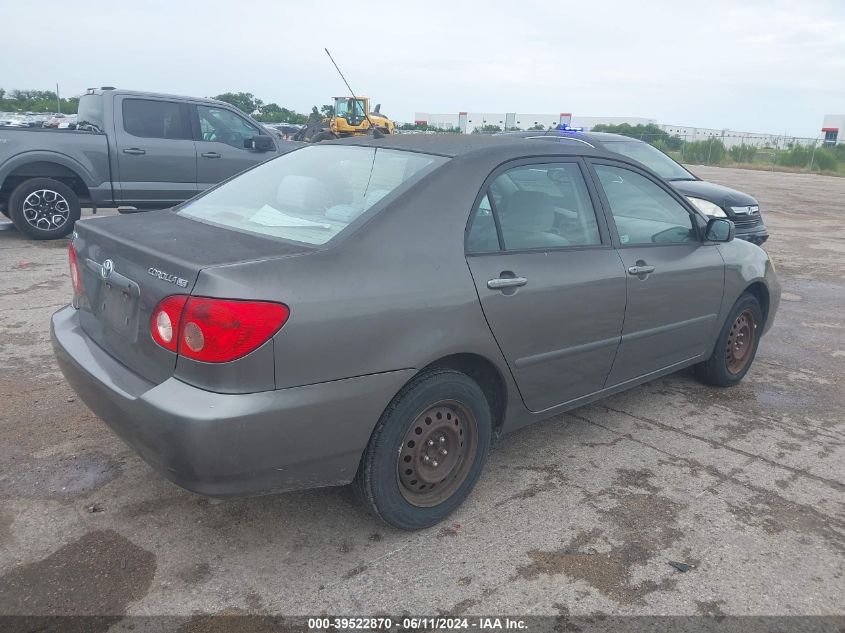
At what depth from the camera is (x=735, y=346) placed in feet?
15.6

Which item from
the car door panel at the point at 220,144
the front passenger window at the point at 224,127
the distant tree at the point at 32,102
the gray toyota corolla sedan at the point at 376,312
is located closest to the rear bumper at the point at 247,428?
the gray toyota corolla sedan at the point at 376,312

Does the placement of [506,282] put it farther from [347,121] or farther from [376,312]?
[347,121]

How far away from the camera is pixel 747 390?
4820 millimetres

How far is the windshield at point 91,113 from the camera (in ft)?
29.2

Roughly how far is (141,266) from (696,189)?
308 inches

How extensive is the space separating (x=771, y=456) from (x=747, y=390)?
111 centimetres

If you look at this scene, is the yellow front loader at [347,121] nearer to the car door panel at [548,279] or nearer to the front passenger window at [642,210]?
the front passenger window at [642,210]

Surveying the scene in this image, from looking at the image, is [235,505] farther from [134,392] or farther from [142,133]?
[142,133]

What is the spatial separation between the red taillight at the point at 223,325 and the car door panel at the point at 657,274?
79.9 inches

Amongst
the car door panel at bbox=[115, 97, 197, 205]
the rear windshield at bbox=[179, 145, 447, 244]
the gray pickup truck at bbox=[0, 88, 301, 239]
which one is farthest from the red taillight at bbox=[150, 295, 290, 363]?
the car door panel at bbox=[115, 97, 197, 205]

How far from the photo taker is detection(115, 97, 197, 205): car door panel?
888 centimetres

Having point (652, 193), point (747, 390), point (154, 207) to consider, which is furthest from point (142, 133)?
point (747, 390)

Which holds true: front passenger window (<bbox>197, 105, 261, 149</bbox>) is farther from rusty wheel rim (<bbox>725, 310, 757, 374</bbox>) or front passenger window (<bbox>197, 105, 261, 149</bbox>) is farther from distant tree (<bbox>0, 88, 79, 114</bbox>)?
distant tree (<bbox>0, 88, 79, 114</bbox>)

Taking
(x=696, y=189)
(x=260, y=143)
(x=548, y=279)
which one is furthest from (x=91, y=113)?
(x=548, y=279)
